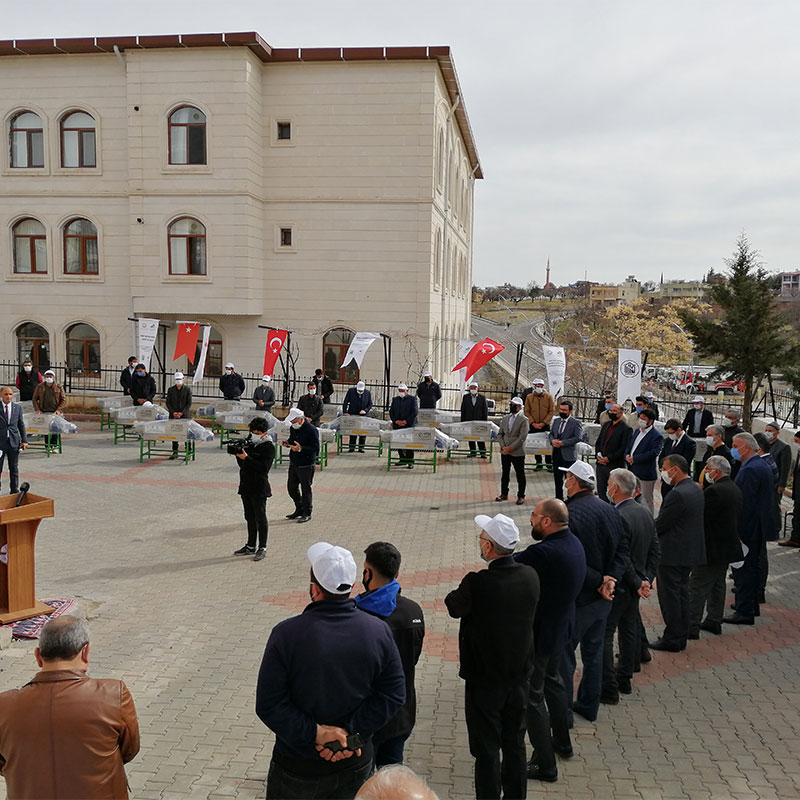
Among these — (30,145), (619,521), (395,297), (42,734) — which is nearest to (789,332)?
(395,297)

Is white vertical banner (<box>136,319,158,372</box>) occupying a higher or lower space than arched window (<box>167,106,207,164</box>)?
lower

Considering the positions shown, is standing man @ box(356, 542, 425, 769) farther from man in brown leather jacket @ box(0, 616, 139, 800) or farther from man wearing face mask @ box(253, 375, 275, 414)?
man wearing face mask @ box(253, 375, 275, 414)

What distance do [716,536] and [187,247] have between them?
22831 mm

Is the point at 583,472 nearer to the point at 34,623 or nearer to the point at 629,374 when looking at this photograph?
the point at 34,623

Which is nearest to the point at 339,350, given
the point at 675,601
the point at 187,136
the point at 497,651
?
the point at 187,136

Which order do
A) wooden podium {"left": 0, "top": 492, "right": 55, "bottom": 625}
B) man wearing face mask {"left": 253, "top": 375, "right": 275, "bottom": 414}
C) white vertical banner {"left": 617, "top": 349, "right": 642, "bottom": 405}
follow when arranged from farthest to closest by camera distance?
man wearing face mask {"left": 253, "top": 375, "right": 275, "bottom": 414} < white vertical banner {"left": 617, "top": 349, "right": 642, "bottom": 405} < wooden podium {"left": 0, "top": 492, "right": 55, "bottom": 625}

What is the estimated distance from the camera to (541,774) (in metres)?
5.07

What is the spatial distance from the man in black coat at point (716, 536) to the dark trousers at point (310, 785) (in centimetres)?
483

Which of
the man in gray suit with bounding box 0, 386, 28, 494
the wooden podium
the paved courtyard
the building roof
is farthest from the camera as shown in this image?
the building roof

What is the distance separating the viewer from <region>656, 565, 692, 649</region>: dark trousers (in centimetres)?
708

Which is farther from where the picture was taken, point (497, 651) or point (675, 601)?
point (675, 601)

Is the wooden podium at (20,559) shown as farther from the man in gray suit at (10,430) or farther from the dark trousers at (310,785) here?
the man in gray suit at (10,430)

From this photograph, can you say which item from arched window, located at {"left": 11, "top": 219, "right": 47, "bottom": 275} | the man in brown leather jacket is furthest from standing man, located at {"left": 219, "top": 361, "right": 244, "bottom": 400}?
the man in brown leather jacket

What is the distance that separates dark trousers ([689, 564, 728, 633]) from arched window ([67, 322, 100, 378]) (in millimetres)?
24602
